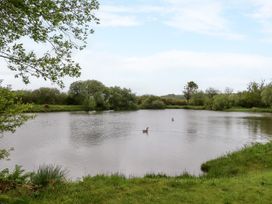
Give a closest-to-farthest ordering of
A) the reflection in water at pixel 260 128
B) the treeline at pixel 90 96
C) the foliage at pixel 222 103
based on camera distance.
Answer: the reflection in water at pixel 260 128 → the treeline at pixel 90 96 → the foliage at pixel 222 103

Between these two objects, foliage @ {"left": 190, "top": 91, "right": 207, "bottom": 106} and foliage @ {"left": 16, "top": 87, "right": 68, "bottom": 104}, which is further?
foliage @ {"left": 190, "top": 91, "right": 207, "bottom": 106}

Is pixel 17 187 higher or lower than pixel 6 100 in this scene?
lower

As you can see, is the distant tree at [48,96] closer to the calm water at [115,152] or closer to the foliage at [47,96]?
the foliage at [47,96]

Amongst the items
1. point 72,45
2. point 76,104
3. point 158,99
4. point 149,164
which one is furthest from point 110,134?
point 158,99

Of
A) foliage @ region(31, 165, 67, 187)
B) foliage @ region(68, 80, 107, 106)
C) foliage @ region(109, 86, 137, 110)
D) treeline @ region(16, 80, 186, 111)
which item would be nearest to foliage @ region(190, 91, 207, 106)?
foliage @ region(109, 86, 137, 110)

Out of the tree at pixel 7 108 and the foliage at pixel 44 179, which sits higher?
the tree at pixel 7 108

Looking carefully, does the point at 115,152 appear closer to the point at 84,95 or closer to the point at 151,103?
the point at 84,95

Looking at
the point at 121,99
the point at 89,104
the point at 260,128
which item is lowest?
the point at 260,128

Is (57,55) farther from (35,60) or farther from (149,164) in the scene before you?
(149,164)

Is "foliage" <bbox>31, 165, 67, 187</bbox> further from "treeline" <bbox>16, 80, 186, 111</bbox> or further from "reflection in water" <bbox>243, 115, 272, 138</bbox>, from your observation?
"treeline" <bbox>16, 80, 186, 111</bbox>

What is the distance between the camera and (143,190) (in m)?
8.42

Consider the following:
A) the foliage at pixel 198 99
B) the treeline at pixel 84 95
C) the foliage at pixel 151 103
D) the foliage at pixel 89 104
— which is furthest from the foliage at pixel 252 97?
the foliage at pixel 89 104

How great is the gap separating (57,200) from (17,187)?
5.32 ft

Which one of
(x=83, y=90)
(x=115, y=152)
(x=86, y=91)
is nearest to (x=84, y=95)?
(x=86, y=91)
